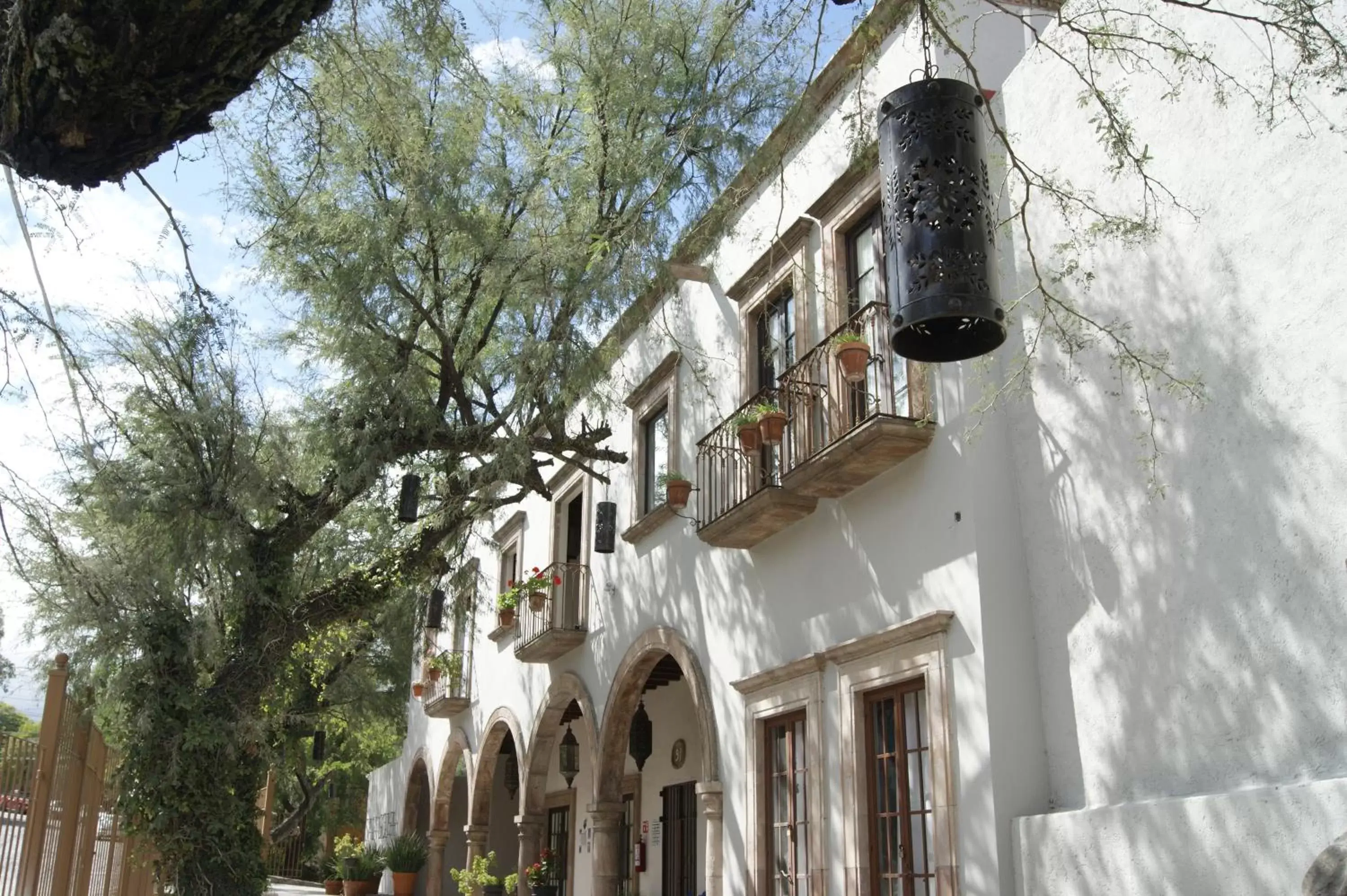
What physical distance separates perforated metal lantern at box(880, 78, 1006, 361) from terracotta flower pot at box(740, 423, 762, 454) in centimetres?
573

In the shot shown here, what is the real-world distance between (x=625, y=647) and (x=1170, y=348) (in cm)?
730

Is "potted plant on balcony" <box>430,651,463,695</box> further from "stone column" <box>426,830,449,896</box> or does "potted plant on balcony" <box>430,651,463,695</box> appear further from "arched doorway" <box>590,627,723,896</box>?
"arched doorway" <box>590,627,723,896</box>

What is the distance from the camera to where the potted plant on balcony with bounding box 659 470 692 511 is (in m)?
11.1

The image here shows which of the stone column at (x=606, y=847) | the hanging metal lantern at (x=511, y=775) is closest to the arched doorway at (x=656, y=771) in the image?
the stone column at (x=606, y=847)

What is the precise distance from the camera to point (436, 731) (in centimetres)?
2127

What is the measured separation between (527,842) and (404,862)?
6585mm

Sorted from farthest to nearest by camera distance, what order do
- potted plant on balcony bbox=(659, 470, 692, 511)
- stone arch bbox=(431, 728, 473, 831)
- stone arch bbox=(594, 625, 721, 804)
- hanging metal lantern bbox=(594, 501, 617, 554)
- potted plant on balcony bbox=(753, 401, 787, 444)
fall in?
1. stone arch bbox=(431, 728, 473, 831)
2. hanging metal lantern bbox=(594, 501, 617, 554)
3. stone arch bbox=(594, 625, 721, 804)
4. potted plant on balcony bbox=(659, 470, 692, 511)
5. potted plant on balcony bbox=(753, 401, 787, 444)

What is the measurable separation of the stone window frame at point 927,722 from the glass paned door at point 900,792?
0.21ft

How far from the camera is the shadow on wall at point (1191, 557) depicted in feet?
17.7

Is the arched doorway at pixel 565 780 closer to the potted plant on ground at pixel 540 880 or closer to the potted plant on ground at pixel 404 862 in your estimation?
the potted plant on ground at pixel 540 880

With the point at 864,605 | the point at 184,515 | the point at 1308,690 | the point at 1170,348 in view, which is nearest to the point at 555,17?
the point at 184,515

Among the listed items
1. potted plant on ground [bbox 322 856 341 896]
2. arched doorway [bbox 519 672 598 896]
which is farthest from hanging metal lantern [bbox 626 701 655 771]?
potted plant on ground [bbox 322 856 341 896]

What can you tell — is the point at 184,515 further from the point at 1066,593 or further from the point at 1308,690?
the point at 1308,690

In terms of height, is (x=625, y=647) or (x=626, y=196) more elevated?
(x=626, y=196)
